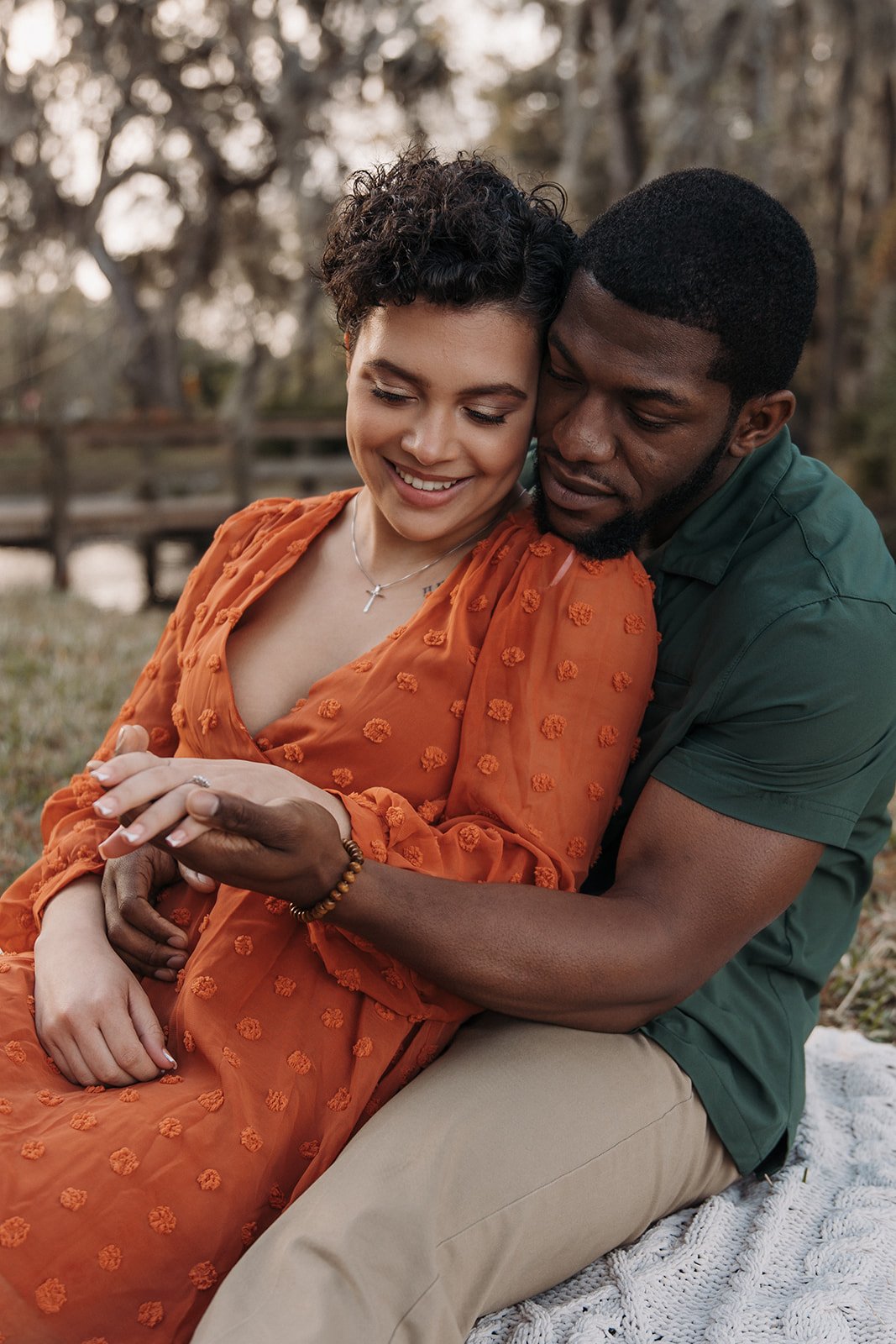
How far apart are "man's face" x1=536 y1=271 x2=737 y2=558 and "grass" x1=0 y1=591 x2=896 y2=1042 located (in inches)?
81.3

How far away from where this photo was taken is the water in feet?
41.4

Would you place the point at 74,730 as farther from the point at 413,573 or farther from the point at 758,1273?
the point at 758,1273

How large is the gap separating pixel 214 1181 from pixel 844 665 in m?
1.32

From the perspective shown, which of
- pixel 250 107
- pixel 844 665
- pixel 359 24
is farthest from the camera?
pixel 250 107

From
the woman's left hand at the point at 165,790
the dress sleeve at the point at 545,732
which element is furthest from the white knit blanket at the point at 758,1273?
the woman's left hand at the point at 165,790

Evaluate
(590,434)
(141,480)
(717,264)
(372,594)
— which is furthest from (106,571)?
(717,264)

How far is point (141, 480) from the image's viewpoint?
13703mm

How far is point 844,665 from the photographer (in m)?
2.14

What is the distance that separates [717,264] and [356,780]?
1.09 metres

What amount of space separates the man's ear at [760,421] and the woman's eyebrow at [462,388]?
1.37 ft

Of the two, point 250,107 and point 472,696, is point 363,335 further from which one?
point 250,107

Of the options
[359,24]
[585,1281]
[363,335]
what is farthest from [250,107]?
[585,1281]

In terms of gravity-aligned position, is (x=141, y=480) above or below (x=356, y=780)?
below

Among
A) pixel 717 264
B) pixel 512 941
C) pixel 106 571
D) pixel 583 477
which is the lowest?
pixel 106 571
